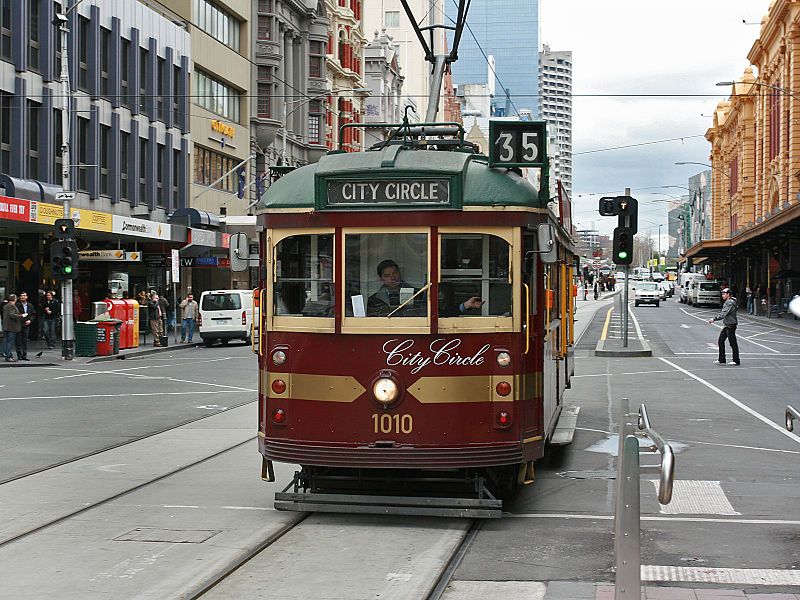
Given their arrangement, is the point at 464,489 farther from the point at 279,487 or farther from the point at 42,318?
the point at 42,318

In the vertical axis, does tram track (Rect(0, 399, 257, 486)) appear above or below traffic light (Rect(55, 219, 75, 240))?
below

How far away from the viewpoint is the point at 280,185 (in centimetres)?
992

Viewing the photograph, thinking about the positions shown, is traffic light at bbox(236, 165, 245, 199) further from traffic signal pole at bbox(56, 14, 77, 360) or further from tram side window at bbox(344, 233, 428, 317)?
tram side window at bbox(344, 233, 428, 317)

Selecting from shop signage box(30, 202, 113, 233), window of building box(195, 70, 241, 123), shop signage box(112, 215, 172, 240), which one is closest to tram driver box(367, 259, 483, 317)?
shop signage box(30, 202, 113, 233)

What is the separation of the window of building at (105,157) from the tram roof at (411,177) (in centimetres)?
3633

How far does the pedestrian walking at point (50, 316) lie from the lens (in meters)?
35.0

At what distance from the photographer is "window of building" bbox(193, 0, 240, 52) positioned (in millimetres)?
55500

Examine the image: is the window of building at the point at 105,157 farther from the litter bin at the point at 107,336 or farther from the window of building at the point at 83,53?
the litter bin at the point at 107,336

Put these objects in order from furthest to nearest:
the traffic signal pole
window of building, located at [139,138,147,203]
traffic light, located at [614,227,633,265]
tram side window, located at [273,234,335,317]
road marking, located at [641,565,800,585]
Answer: window of building, located at [139,138,147,203]
the traffic signal pole
traffic light, located at [614,227,633,265]
tram side window, located at [273,234,335,317]
road marking, located at [641,565,800,585]

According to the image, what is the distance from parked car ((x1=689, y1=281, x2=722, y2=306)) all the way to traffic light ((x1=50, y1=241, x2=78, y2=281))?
178 ft

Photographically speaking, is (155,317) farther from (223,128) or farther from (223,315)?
(223,128)

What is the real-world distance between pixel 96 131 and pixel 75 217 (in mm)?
10065

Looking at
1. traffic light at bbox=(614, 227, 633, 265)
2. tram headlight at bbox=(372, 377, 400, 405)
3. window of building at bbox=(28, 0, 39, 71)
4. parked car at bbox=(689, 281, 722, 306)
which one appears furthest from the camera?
parked car at bbox=(689, 281, 722, 306)

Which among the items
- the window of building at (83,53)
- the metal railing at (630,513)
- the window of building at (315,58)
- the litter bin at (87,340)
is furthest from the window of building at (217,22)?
the metal railing at (630,513)
